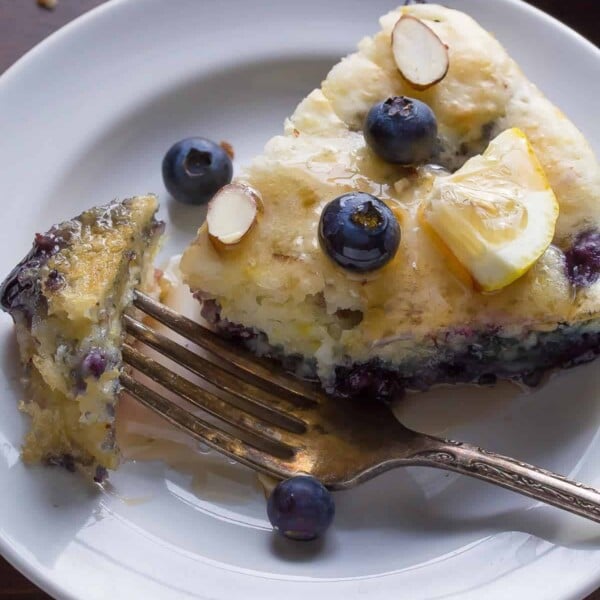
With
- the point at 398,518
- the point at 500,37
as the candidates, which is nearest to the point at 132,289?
the point at 398,518

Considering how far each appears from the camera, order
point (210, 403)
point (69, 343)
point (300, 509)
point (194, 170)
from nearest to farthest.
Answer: point (300, 509) < point (69, 343) < point (210, 403) < point (194, 170)

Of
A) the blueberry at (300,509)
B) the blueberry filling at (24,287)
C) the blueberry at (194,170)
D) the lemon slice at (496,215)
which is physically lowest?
the blueberry at (300,509)

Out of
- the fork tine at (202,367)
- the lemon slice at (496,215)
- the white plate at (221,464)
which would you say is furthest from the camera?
the fork tine at (202,367)

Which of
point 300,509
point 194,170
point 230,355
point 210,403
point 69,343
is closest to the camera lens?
point 300,509

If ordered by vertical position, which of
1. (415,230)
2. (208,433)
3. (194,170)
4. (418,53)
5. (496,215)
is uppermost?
(418,53)

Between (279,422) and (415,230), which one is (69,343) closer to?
(279,422)

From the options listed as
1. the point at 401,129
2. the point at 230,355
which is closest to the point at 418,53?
the point at 401,129

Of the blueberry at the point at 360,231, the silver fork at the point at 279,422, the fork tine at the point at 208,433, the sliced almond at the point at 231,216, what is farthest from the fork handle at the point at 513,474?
the sliced almond at the point at 231,216

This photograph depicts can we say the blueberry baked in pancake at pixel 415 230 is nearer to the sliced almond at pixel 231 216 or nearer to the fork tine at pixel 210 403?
the sliced almond at pixel 231 216
